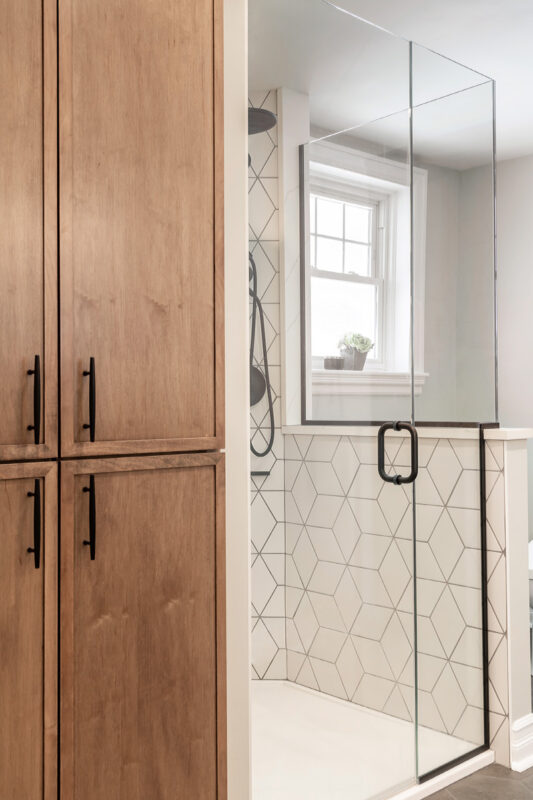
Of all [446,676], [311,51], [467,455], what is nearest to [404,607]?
[446,676]

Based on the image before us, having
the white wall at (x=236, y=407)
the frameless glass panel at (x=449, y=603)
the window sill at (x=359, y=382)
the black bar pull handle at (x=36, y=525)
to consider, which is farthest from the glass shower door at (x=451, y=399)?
the black bar pull handle at (x=36, y=525)

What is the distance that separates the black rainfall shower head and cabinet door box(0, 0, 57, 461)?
2.76 feet

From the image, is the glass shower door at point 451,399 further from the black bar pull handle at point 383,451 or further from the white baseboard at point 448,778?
the black bar pull handle at point 383,451

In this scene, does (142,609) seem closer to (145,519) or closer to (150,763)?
(145,519)

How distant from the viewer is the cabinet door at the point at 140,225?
128 centimetres

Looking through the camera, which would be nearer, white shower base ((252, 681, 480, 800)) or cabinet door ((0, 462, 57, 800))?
cabinet door ((0, 462, 57, 800))

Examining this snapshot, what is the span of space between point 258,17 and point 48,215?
1085 millimetres

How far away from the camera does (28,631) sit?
1.22 meters

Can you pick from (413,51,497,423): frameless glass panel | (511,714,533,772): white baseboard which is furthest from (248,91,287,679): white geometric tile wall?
(511,714,533,772): white baseboard

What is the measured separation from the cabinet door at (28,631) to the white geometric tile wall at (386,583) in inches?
38.6

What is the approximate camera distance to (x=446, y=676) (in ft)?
7.89

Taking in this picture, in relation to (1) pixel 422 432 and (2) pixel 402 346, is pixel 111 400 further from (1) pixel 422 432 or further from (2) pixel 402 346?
(1) pixel 422 432

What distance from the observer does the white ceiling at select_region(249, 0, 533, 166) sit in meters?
2.02

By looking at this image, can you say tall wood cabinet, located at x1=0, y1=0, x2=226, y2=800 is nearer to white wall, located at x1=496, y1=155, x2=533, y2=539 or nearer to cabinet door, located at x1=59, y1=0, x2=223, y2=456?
cabinet door, located at x1=59, y1=0, x2=223, y2=456
